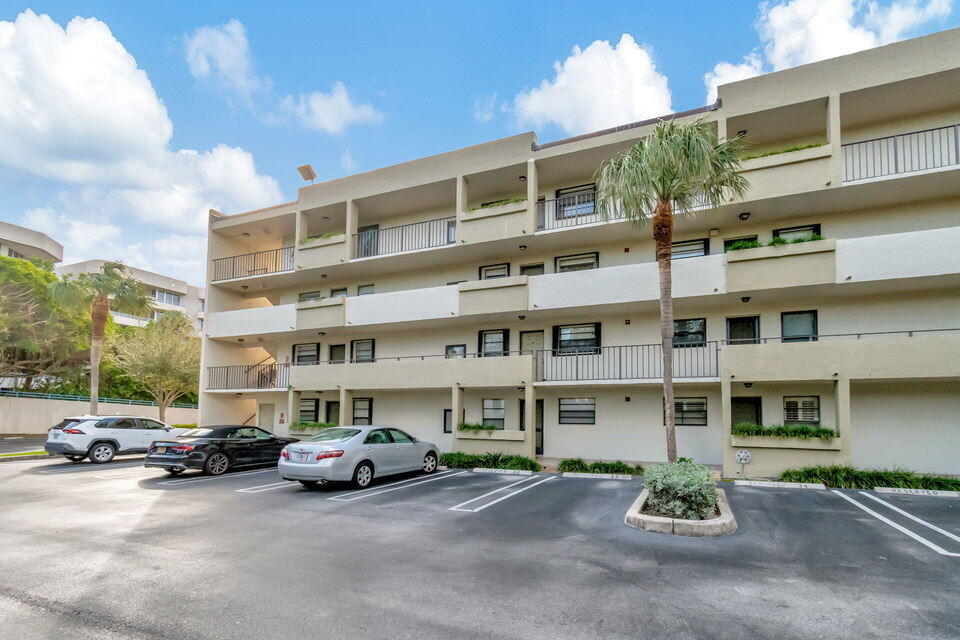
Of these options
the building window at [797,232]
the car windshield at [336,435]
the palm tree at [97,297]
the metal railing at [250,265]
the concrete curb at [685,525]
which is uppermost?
the metal railing at [250,265]

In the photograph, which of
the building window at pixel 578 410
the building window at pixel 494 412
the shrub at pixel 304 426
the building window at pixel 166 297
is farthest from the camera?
the building window at pixel 166 297

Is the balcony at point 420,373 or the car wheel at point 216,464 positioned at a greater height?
the balcony at point 420,373

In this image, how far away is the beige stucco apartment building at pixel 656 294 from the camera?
45.4ft

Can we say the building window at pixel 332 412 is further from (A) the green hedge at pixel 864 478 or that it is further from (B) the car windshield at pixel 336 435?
(A) the green hedge at pixel 864 478

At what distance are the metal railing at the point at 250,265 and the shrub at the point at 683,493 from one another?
1987 centimetres

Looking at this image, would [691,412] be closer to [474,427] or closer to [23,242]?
[474,427]

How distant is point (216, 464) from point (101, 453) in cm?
614

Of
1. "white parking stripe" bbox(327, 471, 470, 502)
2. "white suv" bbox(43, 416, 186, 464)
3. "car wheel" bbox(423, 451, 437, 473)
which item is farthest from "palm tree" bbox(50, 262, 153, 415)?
"white parking stripe" bbox(327, 471, 470, 502)

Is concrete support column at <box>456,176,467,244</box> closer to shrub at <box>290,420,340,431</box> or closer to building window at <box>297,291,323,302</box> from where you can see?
building window at <box>297,291,323,302</box>

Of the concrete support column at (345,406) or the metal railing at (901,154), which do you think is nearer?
the metal railing at (901,154)

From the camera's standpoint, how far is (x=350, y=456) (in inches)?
479

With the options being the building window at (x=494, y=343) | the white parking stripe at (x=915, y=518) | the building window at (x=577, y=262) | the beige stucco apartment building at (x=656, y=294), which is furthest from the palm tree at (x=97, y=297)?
the white parking stripe at (x=915, y=518)

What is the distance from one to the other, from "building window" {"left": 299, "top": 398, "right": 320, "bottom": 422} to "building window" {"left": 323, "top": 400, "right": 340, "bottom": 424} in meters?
0.45

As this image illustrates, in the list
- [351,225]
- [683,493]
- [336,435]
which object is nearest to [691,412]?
[683,493]
